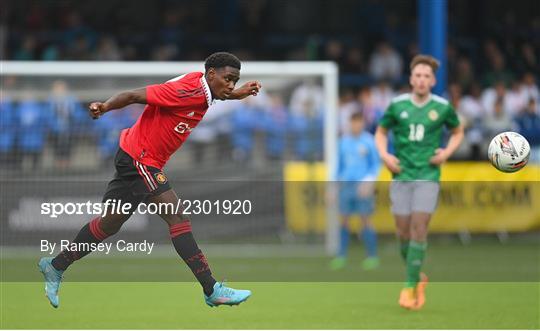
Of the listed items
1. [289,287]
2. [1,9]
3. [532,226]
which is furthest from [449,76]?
[289,287]

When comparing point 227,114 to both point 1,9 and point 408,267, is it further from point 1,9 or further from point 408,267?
point 1,9

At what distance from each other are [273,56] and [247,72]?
8290 millimetres

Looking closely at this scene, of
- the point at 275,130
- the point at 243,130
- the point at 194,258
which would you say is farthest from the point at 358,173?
the point at 194,258

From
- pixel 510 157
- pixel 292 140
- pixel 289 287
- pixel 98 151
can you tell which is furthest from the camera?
pixel 292 140

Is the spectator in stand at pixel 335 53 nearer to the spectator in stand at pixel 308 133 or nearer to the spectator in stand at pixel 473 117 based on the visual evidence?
the spectator in stand at pixel 473 117

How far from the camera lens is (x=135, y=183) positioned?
864cm

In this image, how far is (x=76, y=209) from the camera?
10508mm

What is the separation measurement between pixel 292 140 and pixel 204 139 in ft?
4.33

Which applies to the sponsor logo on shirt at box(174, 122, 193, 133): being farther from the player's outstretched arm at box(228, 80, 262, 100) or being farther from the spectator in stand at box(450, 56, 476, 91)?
the spectator in stand at box(450, 56, 476, 91)

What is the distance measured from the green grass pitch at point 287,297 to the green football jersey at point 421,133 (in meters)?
1.30

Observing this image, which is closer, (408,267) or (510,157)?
(510,157)

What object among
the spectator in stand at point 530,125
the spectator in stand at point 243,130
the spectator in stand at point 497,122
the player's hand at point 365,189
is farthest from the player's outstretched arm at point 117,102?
the spectator in stand at point 497,122

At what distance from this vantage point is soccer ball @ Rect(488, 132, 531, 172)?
9258 millimetres

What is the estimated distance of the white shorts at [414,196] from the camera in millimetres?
10719
